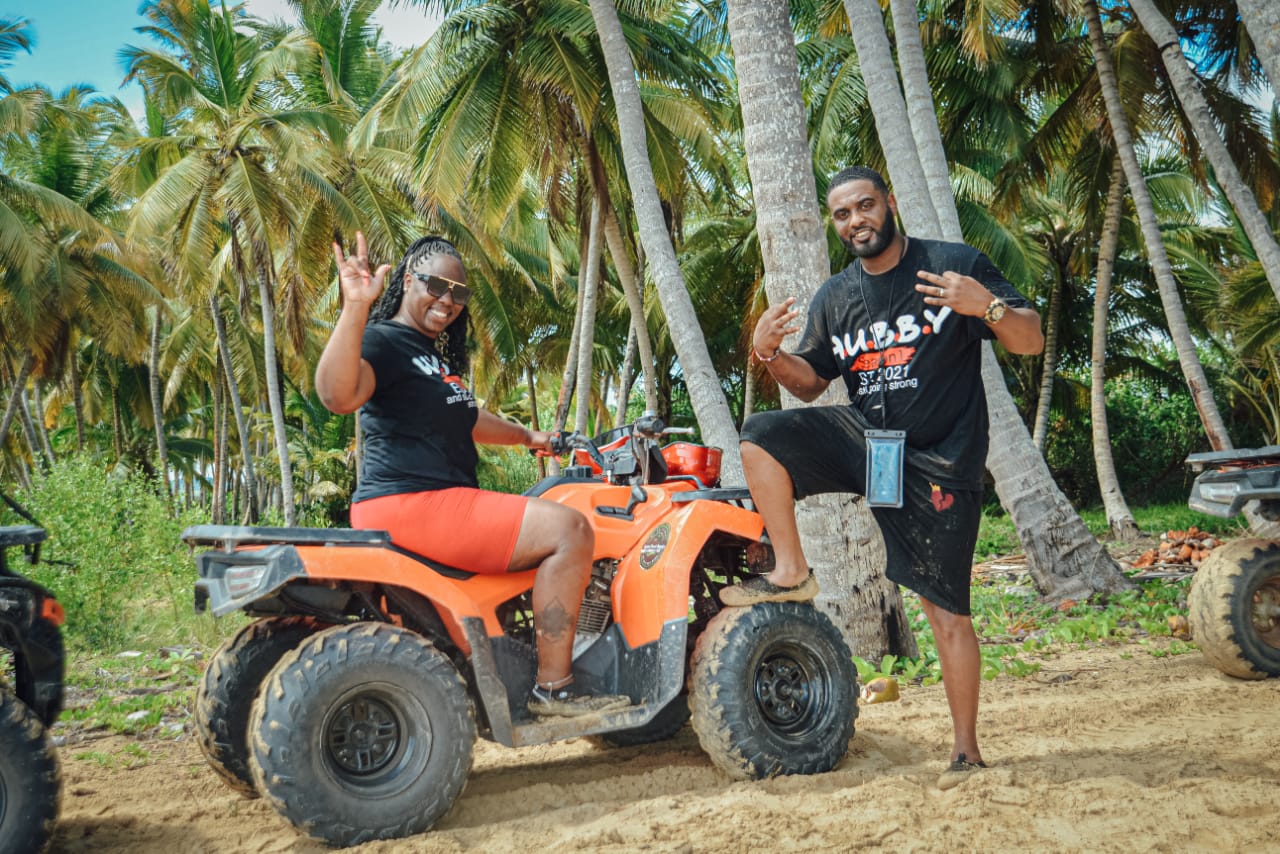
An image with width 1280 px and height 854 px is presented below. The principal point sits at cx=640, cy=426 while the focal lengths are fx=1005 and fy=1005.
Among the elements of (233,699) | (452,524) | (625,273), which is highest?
(625,273)

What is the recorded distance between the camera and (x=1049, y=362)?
17.9 m

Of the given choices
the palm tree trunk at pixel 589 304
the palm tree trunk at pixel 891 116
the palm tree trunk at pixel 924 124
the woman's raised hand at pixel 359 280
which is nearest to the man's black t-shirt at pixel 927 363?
the woman's raised hand at pixel 359 280

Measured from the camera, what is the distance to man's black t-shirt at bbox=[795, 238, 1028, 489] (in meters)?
3.73

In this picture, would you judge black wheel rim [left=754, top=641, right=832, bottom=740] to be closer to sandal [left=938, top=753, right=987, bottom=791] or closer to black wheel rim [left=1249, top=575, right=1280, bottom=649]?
sandal [left=938, top=753, right=987, bottom=791]

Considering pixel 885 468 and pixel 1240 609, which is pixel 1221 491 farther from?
pixel 885 468

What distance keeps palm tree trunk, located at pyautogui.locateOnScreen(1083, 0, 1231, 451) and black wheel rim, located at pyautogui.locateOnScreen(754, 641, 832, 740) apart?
9.14 m

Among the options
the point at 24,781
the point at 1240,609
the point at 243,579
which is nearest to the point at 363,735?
the point at 243,579

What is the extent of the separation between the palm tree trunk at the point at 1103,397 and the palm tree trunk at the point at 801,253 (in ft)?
32.2

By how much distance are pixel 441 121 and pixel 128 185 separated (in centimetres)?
954

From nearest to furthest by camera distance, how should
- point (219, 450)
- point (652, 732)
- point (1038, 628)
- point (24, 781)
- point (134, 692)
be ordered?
1. point (24, 781)
2. point (652, 732)
3. point (134, 692)
4. point (1038, 628)
5. point (219, 450)

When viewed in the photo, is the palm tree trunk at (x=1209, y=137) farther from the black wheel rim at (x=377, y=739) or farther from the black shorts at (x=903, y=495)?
the black wheel rim at (x=377, y=739)

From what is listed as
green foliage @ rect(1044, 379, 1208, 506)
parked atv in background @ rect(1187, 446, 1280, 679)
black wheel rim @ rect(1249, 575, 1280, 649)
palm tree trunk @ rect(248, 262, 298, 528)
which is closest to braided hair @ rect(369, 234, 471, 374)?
parked atv in background @ rect(1187, 446, 1280, 679)

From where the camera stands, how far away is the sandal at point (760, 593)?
396 cm

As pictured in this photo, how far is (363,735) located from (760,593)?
1576 millimetres
